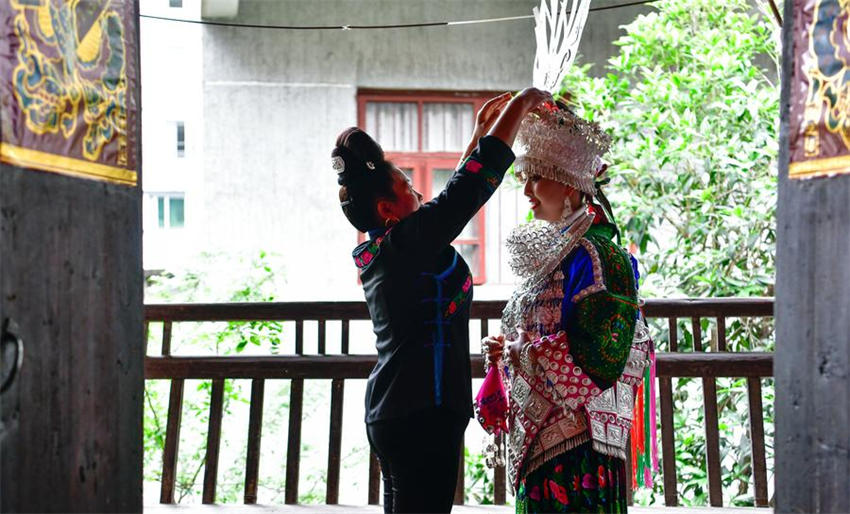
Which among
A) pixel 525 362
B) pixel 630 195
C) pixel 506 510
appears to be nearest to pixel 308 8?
pixel 630 195

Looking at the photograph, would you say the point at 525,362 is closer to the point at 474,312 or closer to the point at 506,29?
the point at 474,312

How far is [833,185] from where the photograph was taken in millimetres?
1936

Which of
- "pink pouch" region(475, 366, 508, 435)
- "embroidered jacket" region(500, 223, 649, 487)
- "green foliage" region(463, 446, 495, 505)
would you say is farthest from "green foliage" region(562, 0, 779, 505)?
"embroidered jacket" region(500, 223, 649, 487)

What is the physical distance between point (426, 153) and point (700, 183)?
2730mm

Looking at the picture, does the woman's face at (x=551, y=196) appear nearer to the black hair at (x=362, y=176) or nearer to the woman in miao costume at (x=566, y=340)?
the woman in miao costume at (x=566, y=340)

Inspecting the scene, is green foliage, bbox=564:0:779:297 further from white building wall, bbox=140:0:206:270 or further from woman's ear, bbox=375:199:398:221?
white building wall, bbox=140:0:206:270

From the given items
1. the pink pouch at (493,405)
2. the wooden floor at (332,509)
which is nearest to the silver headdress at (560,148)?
the pink pouch at (493,405)

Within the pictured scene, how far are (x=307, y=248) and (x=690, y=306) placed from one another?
170 inches

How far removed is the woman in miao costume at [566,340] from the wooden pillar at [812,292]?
0.47 meters

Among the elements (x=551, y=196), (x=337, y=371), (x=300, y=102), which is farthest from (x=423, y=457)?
(x=300, y=102)

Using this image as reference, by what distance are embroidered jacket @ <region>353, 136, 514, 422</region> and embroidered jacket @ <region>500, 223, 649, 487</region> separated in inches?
7.1

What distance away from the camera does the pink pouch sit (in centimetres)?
262

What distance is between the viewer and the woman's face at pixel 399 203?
2545 millimetres

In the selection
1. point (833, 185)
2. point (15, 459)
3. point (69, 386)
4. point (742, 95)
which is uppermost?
point (742, 95)
